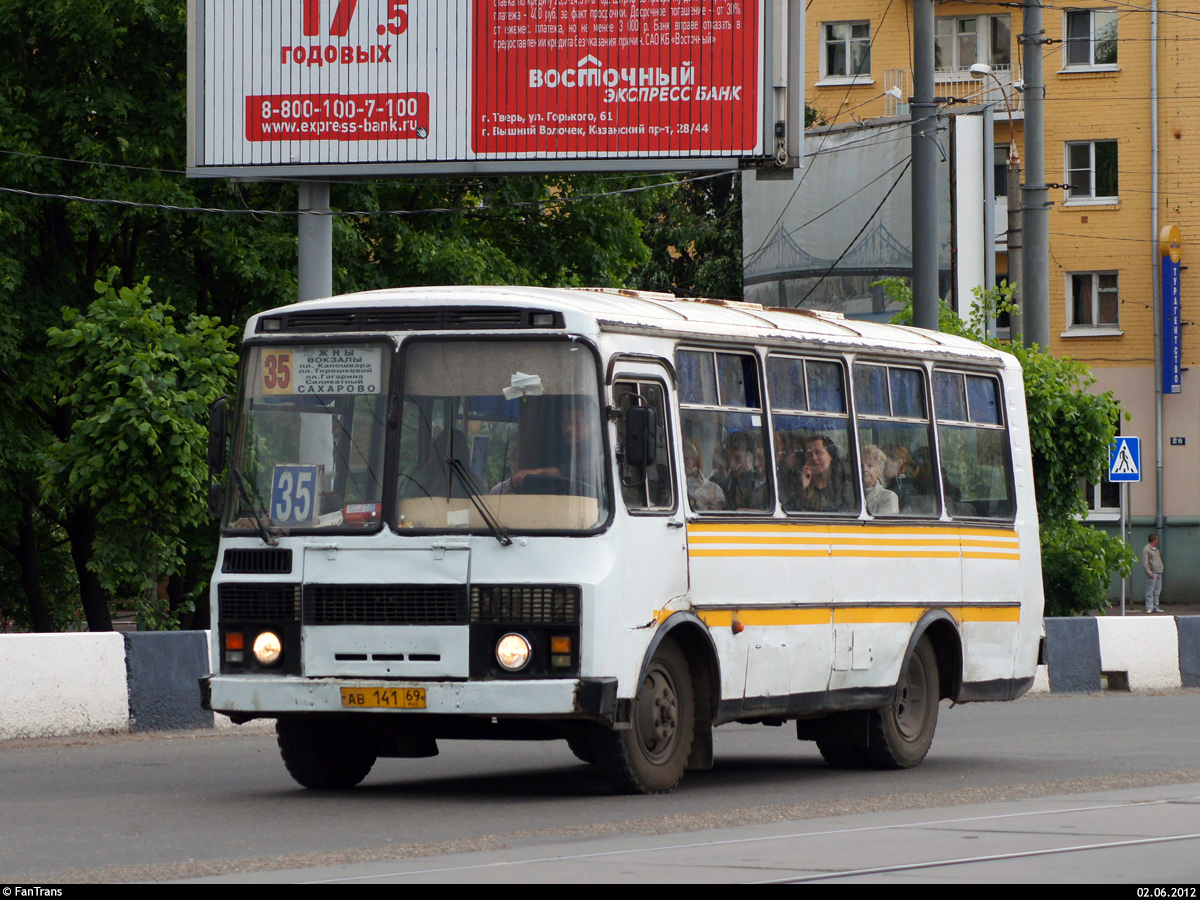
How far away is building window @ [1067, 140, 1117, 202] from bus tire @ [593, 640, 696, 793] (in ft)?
126

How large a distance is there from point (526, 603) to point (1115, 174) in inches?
1565

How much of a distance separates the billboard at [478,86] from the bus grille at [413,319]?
→ 10794 millimetres

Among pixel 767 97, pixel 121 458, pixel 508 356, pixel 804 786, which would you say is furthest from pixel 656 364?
pixel 767 97

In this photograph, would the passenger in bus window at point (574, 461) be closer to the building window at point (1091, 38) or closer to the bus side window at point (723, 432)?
the bus side window at point (723, 432)

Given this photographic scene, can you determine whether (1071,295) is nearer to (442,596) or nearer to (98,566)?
(98,566)

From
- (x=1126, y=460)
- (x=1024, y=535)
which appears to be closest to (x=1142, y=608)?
(x=1126, y=460)

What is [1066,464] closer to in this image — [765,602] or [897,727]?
[897,727]

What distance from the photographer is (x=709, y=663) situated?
39.4ft

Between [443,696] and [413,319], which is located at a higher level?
[413,319]

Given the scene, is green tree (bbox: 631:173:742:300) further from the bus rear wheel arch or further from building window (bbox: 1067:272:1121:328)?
the bus rear wheel arch

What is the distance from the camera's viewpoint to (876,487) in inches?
539

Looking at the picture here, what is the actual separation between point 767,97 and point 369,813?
13.1 metres

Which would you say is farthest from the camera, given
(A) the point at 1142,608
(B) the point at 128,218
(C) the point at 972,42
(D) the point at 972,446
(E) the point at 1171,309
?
(C) the point at 972,42

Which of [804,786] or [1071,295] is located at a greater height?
[1071,295]
